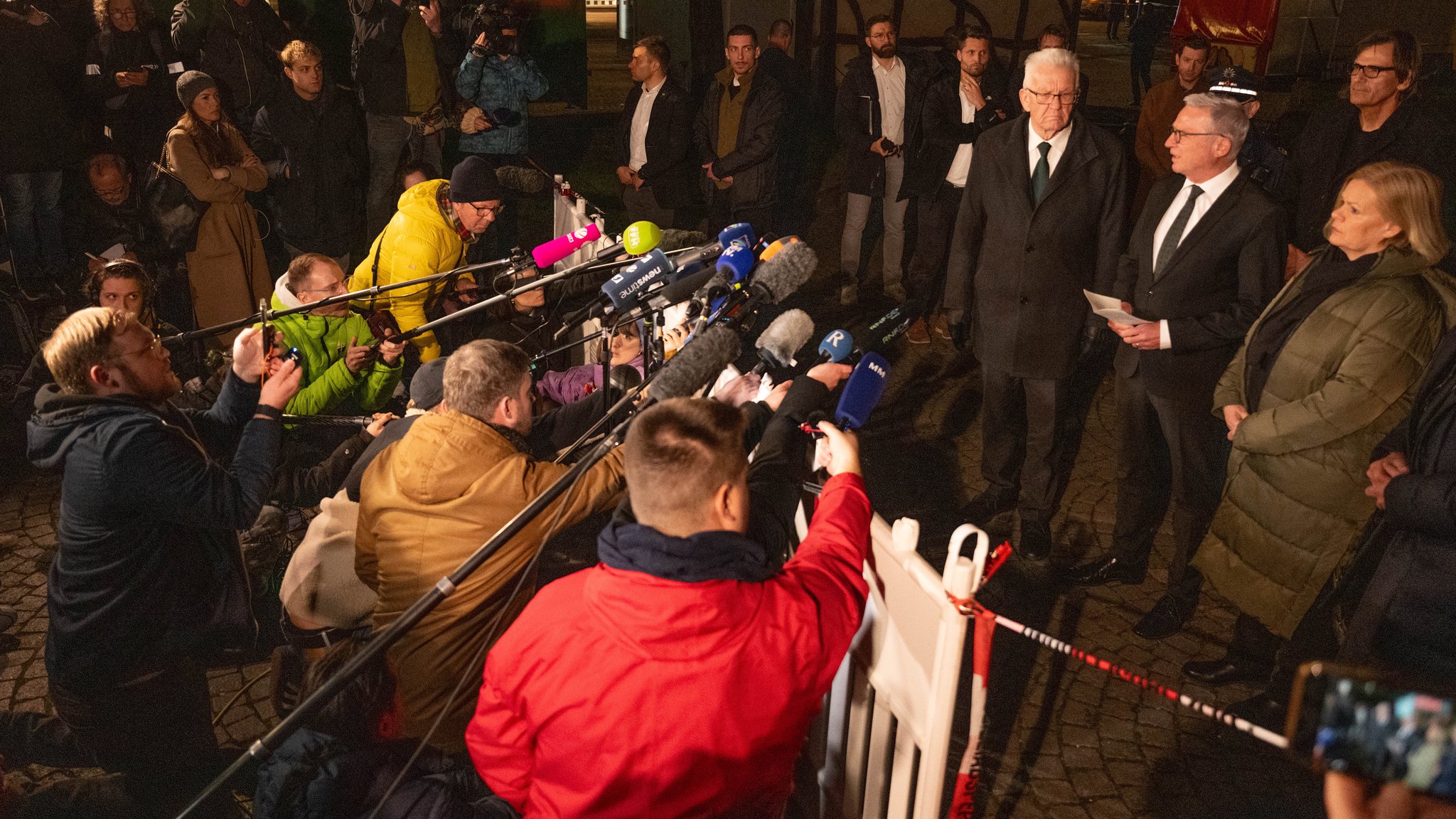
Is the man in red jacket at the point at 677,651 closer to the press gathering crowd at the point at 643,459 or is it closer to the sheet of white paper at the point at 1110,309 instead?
the press gathering crowd at the point at 643,459

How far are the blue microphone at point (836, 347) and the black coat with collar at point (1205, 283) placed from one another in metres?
2.21

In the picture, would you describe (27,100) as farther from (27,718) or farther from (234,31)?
(27,718)

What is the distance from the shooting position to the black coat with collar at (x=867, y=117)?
8.13 metres

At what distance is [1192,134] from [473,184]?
3.54 m

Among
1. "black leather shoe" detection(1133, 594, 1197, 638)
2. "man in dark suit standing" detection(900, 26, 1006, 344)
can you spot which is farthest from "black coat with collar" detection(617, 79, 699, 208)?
"black leather shoe" detection(1133, 594, 1197, 638)

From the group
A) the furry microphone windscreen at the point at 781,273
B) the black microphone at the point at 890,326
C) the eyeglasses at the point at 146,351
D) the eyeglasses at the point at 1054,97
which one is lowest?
the eyeglasses at the point at 146,351

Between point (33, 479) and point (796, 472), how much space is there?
535cm

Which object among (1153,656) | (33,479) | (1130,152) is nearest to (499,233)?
(33,479)

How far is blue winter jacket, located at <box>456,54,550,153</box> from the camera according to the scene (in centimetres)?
899

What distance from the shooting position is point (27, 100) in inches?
297

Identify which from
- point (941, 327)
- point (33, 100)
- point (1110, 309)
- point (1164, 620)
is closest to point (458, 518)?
point (1110, 309)

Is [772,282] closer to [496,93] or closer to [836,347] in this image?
[836,347]

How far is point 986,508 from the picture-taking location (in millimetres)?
5836

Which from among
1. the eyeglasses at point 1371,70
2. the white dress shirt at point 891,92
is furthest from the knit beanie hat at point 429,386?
the white dress shirt at point 891,92
